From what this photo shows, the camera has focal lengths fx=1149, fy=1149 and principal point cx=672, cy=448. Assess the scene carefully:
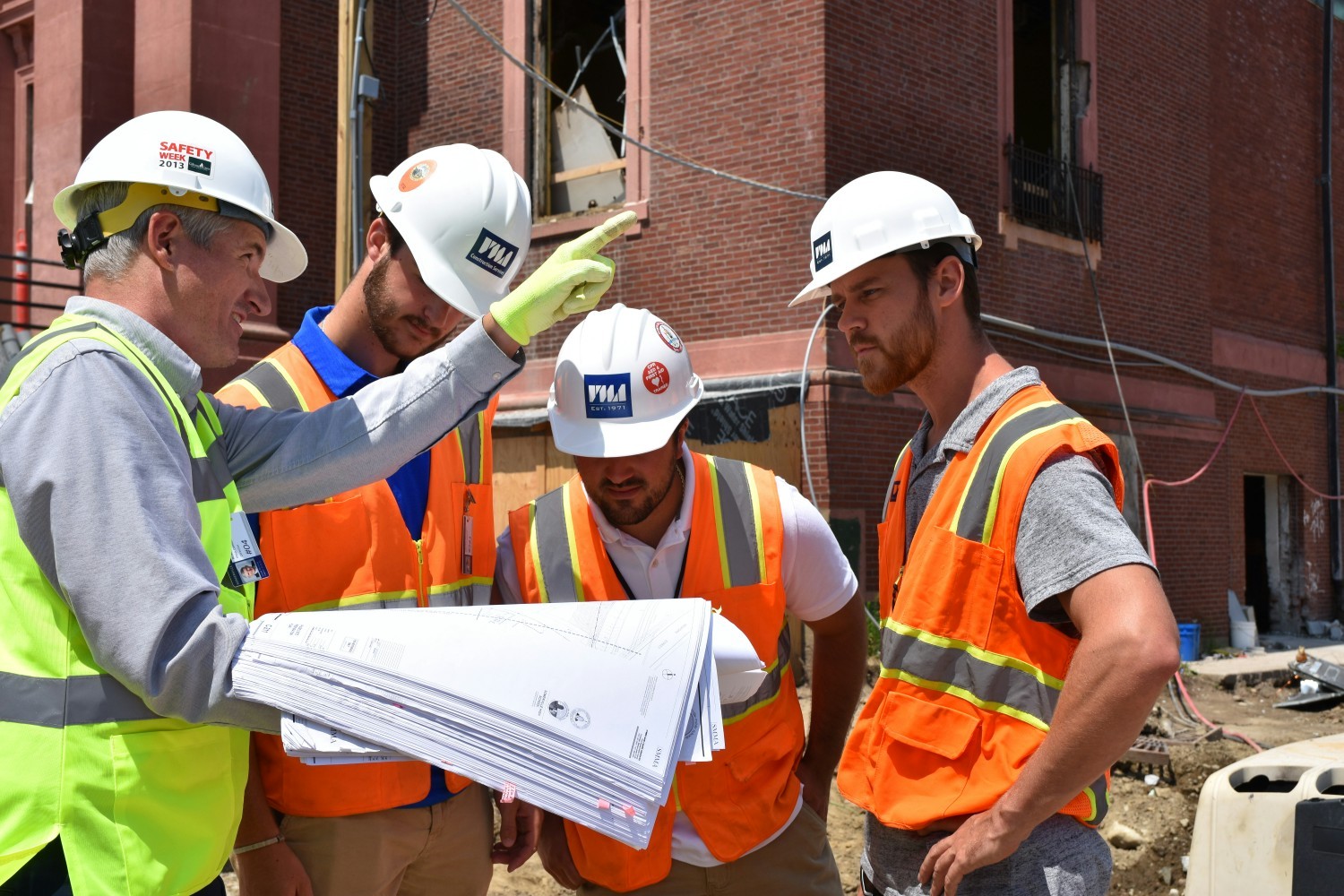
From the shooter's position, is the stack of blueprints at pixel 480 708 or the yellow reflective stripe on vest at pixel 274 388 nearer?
the stack of blueprints at pixel 480 708

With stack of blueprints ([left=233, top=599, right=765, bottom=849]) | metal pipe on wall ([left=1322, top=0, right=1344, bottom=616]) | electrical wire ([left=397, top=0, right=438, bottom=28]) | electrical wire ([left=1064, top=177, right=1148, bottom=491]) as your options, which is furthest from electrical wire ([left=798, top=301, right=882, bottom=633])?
metal pipe on wall ([left=1322, top=0, right=1344, bottom=616])

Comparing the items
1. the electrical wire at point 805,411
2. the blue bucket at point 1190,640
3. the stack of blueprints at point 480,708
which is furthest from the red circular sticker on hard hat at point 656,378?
the blue bucket at point 1190,640

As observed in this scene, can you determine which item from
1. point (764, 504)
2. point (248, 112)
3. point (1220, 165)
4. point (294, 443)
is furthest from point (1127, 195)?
point (294, 443)

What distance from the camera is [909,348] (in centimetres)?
265

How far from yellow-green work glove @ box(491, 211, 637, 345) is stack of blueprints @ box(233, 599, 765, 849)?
0.74 meters

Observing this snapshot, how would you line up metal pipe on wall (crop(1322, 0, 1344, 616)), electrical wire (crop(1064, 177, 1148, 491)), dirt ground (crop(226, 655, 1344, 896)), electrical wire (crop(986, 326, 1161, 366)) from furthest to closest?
metal pipe on wall (crop(1322, 0, 1344, 616))
electrical wire (crop(1064, 177, 1148, 491))
electrical wire (crop(986, 326, 1161, 366))
dirt ground (crop(226, 655, 1344, 896))

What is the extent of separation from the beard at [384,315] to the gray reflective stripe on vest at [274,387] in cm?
28

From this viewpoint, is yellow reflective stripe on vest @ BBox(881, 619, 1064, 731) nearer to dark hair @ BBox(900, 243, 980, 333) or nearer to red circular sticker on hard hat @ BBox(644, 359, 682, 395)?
dark hair @ BBox(900, 243, 980, 333)

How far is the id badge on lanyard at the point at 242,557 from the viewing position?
6.52ft

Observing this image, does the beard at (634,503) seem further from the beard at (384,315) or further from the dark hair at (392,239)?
the dark hair at (392,239)

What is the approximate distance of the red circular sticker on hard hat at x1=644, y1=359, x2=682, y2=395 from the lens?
288 cm

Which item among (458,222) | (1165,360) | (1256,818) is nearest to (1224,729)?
(1165,360)

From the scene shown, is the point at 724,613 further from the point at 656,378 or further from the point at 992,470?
the point at 992,470

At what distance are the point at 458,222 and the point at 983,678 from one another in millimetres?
1666
